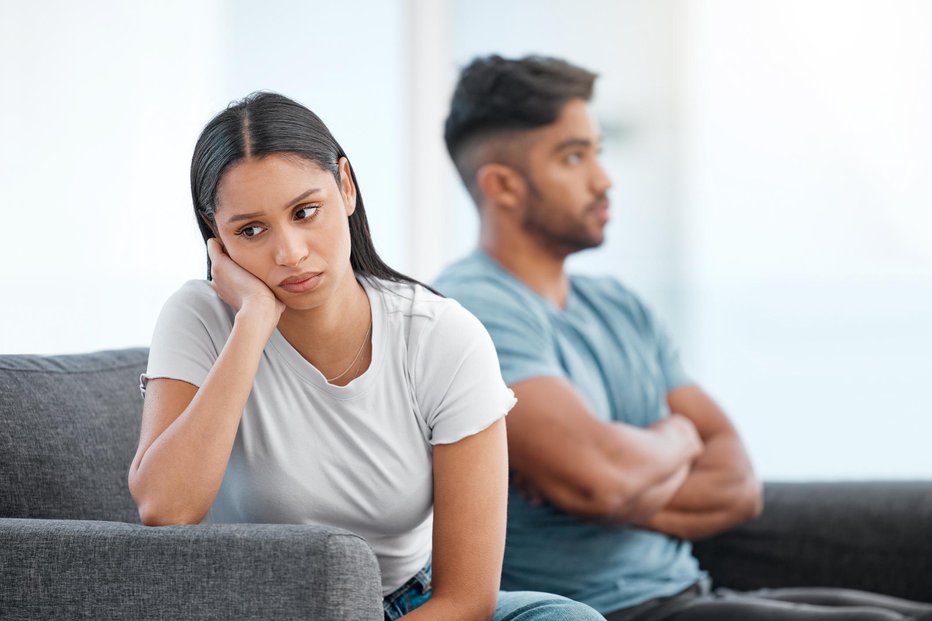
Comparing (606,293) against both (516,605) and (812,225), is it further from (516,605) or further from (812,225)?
(812,225)

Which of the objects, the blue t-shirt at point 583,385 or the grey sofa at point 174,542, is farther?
the blue t-shirt at point 583,385

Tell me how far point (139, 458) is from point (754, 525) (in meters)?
1.33

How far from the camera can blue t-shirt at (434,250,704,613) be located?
1804 millimetres

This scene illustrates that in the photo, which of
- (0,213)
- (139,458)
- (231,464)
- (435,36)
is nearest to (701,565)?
(231,464)

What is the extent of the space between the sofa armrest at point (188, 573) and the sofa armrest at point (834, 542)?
4.07ft

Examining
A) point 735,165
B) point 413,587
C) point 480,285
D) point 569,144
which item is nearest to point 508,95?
point 569,144

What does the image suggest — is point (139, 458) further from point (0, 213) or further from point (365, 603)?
point (0, 213)

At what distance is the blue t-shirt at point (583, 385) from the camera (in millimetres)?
1804

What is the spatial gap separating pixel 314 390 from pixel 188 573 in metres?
0.33

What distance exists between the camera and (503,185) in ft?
6.74

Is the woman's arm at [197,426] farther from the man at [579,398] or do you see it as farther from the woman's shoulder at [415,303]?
the man at [579,398]

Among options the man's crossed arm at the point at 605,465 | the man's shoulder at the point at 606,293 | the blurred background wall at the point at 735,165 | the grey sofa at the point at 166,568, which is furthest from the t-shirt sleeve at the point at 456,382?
the blurred background wall at the point at 735,165

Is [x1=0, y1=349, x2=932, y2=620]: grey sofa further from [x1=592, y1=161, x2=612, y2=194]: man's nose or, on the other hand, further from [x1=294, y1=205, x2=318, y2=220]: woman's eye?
[x1=592, y1=161, x2=612, y2=194]: man's nose

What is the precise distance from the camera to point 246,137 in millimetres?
1258
